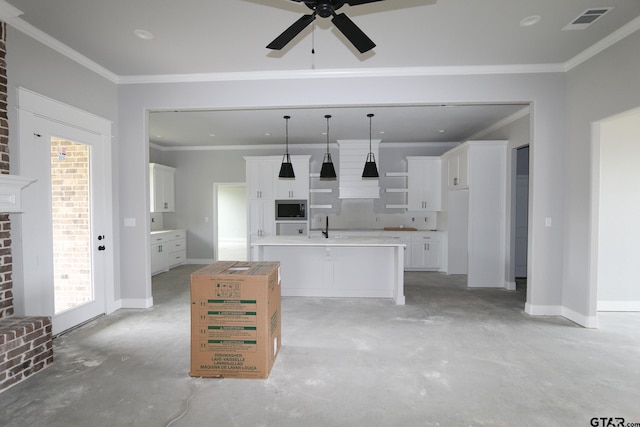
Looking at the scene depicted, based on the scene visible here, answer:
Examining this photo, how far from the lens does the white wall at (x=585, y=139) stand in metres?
3.01

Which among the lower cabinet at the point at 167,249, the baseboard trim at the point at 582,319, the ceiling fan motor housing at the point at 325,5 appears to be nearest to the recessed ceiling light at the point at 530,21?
the ceiling fan motor housing at the point at 325,5

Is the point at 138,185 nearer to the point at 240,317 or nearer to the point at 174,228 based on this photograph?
the point at 240,317

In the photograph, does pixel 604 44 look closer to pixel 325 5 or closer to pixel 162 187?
pixel 325 5

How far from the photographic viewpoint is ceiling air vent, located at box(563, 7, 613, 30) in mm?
2637

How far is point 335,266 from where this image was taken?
4609 mm

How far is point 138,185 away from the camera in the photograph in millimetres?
4062

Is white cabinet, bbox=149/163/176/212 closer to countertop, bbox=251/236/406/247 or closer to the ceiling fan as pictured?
countertop, bbox=251/236/406/247

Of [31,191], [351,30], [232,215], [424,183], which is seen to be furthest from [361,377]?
[232,215]

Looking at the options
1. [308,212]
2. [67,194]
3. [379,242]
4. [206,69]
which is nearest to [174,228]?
[308,212]

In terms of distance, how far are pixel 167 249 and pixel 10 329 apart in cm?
444

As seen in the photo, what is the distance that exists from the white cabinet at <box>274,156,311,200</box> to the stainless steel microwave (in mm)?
149

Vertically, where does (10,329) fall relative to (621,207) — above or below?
below

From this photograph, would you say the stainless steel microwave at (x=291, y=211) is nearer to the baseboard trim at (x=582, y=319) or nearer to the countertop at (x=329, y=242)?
the countertop at (x=329, y=242)

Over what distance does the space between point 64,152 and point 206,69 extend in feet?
5.74
